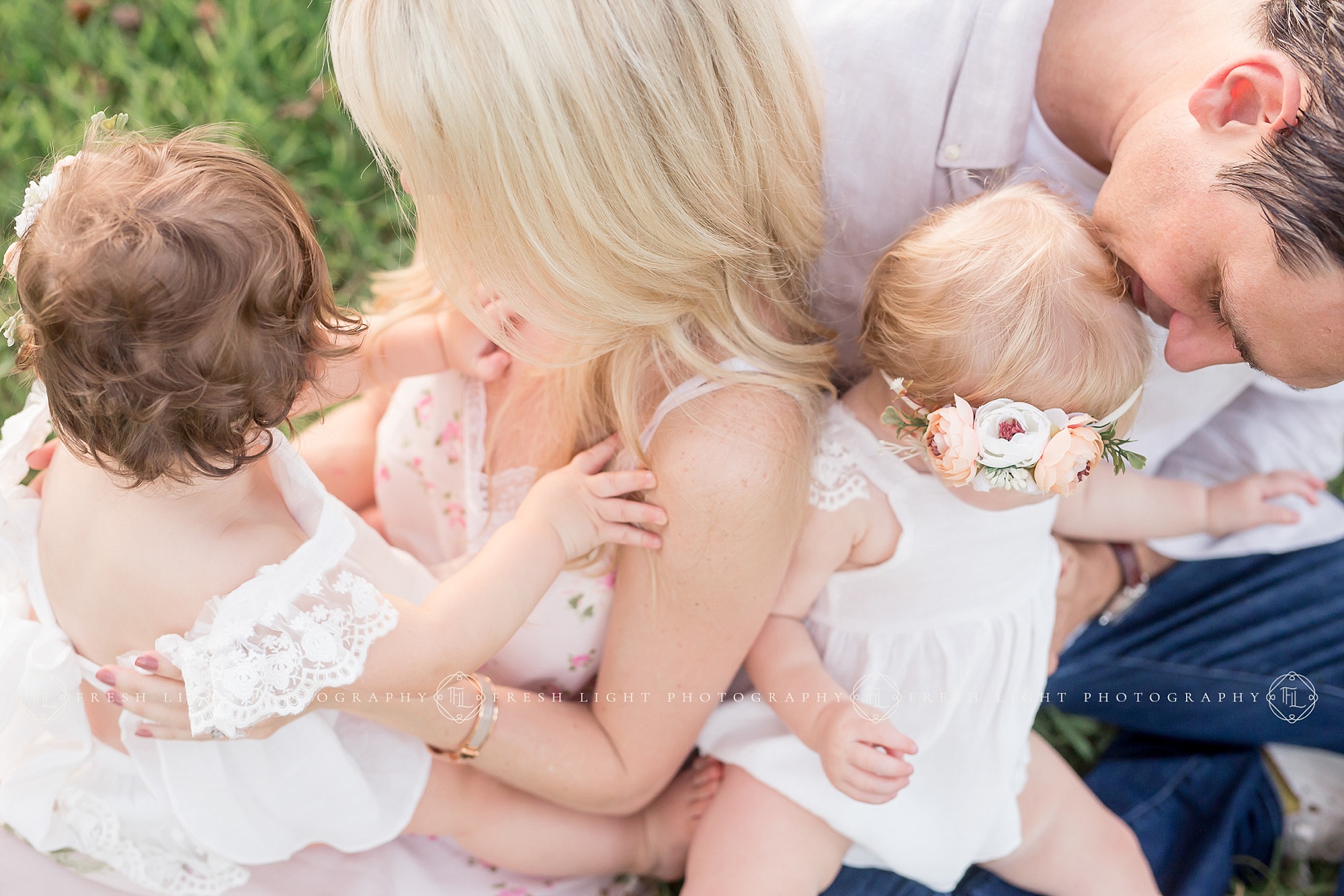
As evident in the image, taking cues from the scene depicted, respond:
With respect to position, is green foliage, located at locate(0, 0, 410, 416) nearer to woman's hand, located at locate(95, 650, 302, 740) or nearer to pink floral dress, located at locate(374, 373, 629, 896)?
pink floral dress, located at locate(374, 373, 629, 896)

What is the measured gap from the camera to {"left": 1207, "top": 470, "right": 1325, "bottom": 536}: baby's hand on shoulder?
2.38 m

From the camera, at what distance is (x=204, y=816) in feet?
5.84

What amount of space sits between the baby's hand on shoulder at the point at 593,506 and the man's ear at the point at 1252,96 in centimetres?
101

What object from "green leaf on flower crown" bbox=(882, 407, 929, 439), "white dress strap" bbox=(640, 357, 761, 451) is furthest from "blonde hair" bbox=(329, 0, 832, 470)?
"green leaf on flower crown" bbox=(882, 407, 929, 439)

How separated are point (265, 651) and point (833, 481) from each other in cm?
101

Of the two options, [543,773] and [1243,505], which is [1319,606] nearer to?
[1243,505]

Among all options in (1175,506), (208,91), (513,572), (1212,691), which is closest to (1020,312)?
(513,572)

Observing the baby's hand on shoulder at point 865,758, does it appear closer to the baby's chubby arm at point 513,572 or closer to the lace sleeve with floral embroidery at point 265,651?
the baby's chubby arm at point 513,572

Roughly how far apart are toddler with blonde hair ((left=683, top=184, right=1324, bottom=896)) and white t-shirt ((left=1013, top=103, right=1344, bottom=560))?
22cm

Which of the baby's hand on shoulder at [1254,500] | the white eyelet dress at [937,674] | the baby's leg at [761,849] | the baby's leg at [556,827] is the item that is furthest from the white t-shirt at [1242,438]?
the baby's leg at [556,827]

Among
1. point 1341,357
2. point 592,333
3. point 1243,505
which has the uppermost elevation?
point 592,333

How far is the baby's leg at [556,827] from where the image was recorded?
198 cm

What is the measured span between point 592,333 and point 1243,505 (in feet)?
5.73

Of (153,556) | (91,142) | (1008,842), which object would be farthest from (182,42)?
(1008,842)
